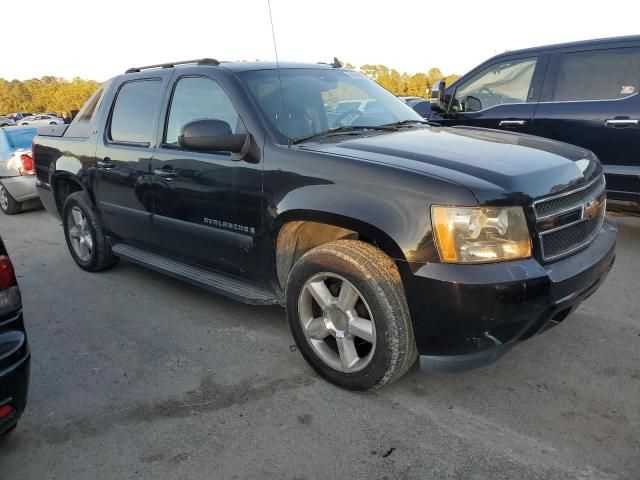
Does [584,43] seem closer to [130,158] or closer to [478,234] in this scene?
[478,234]

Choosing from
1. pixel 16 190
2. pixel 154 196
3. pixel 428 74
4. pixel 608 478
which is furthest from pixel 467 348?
pixel 428 74

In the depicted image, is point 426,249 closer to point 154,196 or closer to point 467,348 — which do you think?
point 467,348

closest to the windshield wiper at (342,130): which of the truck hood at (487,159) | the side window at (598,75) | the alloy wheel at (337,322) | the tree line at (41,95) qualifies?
the truck hood at (487,159)

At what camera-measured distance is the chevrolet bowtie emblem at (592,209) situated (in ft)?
9.25

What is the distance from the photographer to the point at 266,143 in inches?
122

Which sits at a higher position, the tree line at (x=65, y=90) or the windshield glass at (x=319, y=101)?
the tree line at (x=65, y=90)

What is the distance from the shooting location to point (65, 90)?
248 feet

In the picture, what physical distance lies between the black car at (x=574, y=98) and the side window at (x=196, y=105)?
3.58 meters

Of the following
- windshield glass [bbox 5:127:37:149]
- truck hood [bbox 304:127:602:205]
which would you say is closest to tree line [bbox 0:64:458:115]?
windshield glass [bbox 5:127:37:149]

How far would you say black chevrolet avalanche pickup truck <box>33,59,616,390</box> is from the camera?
93.8 inches

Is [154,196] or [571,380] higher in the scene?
[154,196]

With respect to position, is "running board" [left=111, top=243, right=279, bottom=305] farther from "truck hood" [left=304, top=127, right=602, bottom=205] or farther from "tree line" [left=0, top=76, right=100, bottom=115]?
"tree line" [left=0, top=76, right=100, bottom=115]

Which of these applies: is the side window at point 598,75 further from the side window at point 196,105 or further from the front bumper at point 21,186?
the front bumper at point 21,186

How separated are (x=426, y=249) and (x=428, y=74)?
68406 millimetres
